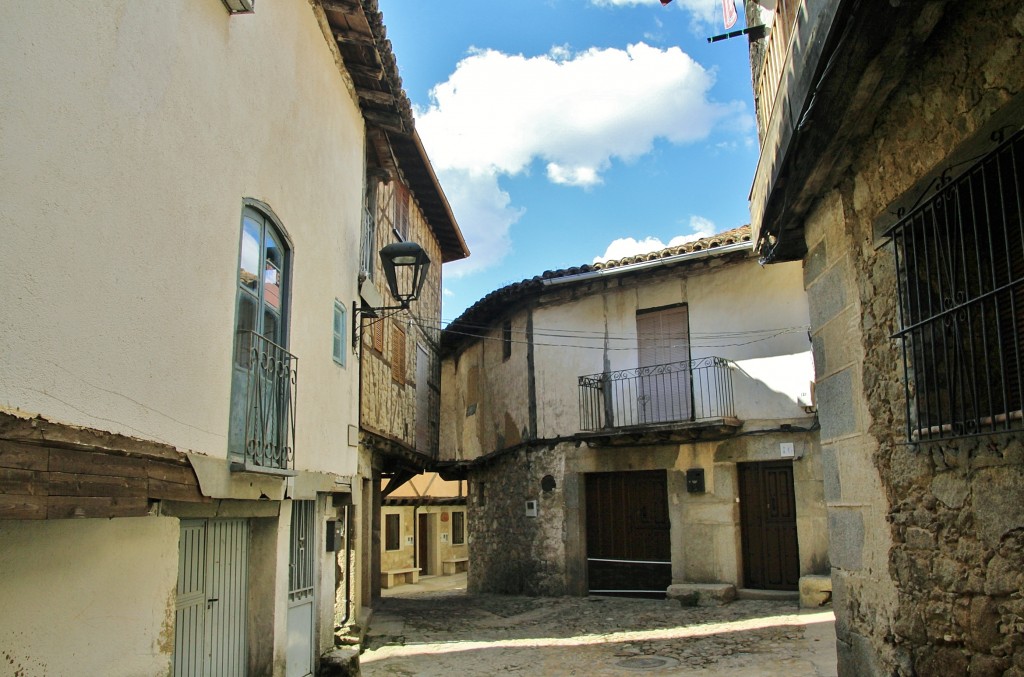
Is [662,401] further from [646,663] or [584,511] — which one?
[646,663]

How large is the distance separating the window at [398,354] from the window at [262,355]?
5978mm

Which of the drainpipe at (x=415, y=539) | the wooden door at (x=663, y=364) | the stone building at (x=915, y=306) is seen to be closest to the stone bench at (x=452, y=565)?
the drainpipe at (x=415, y=539)

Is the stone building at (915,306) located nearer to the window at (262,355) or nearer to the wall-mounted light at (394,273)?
the window at (262,355)

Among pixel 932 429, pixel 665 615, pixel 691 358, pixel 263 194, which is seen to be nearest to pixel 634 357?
pixel 691 358

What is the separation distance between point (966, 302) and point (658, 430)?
31.1 feet

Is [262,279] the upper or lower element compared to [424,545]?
upper

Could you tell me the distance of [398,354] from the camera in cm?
1352

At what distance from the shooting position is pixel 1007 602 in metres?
3.46

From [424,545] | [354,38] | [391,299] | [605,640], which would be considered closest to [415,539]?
[424,545]

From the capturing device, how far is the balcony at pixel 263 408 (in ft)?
18.9

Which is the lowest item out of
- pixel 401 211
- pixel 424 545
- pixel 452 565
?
pixel 452 565

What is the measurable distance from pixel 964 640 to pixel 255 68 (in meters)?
5.87

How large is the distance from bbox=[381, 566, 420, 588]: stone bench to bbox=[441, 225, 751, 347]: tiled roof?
802 cm

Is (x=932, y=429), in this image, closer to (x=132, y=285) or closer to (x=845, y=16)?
(x=845, y=16)
